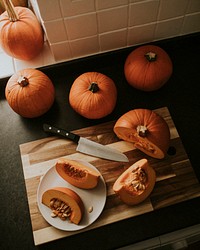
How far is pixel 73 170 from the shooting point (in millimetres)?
915

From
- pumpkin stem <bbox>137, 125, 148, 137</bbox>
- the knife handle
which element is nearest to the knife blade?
the knife handle

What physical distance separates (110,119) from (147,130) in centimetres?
19

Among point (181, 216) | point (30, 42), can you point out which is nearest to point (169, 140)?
point (181, 216)

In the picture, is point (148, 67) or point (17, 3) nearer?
point (148, 67)

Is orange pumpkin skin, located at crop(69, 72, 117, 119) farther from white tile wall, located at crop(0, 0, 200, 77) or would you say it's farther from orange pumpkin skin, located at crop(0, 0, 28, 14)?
orange pumpkin skin, located at crop(0, 0, 28, 14)

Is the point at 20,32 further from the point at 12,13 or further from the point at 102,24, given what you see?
the point at 102,24

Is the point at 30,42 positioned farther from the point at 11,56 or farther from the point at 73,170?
the point at 73,170

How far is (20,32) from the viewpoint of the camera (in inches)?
39.1

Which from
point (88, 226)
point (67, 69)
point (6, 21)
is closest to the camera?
point (88, 226)

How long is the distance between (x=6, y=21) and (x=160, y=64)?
52 cm

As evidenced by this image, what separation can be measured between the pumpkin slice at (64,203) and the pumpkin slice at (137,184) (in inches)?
4.5

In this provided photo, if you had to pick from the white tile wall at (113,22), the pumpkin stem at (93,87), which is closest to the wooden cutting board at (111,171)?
the pumpkin stem at (93,87)

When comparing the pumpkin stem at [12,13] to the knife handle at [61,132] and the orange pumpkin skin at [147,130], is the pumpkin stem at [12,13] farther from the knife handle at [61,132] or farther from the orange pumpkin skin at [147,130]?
the orange pumpkin skin at [147,130]

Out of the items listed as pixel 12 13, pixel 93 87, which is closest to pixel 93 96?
pixel 93 87
